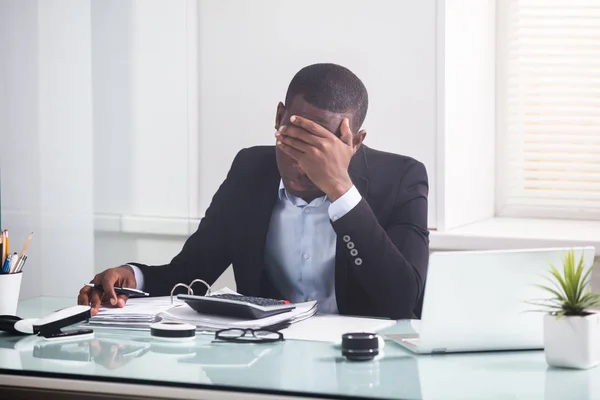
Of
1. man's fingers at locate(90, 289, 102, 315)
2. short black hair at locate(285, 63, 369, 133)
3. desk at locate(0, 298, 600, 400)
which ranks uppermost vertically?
short black hair at locate(285, 63, 369, 133)

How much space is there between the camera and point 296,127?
1986mm

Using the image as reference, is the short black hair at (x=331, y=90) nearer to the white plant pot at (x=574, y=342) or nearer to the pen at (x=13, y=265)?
the pen at (x=13, y=265)

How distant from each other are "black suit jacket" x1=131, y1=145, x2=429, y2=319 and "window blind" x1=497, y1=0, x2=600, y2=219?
1055mm

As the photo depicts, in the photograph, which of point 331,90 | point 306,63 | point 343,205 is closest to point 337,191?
point 343,205

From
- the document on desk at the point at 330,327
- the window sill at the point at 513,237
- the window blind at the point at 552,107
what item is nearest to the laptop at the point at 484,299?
the document on desk at the point at 330,327

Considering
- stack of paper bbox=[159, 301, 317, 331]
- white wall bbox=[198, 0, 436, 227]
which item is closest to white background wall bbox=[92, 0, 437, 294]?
white wall bbox=[198, 0, 436, 227]

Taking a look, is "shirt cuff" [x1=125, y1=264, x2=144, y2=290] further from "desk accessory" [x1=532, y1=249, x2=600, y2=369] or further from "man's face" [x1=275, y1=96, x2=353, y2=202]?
"desk accessory" [x1=532, y1=249, x2=600, y2=369]

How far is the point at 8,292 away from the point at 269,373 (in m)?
0.73

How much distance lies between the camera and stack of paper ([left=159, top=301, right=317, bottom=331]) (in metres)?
1.66

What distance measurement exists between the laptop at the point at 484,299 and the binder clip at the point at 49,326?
0.64m

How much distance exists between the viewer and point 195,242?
230 cm

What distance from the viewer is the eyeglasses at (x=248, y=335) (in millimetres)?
1558

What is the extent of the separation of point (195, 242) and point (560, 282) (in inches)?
45.1

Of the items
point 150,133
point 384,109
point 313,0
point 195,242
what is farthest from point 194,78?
point 195,242
